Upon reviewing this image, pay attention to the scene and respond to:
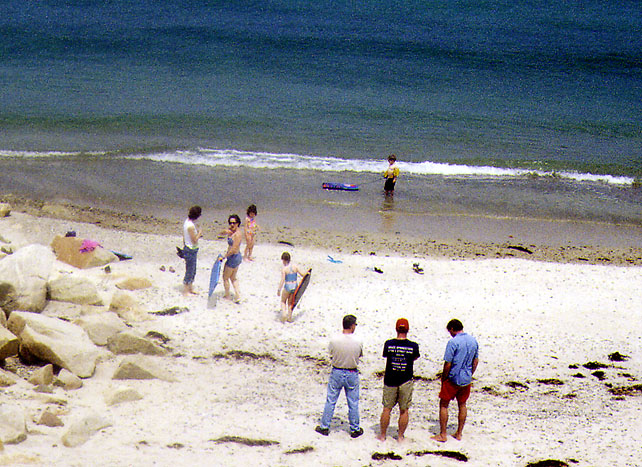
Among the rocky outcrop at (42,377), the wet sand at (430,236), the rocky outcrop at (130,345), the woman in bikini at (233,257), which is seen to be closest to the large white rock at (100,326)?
the rocky outcrop at (130,345)

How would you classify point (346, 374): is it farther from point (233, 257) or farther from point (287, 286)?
point (233, 257)

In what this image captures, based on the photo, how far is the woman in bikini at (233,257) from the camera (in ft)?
39.2

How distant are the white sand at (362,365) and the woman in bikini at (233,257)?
369 millimetres

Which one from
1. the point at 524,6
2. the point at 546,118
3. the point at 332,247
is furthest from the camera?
the point at 524,6

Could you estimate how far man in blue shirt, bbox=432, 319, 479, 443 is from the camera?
836cm

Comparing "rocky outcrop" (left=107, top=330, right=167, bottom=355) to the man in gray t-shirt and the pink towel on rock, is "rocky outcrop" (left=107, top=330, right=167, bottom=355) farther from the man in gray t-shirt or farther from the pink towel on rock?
the pink towel on rock

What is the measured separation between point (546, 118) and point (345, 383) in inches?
→ 1017

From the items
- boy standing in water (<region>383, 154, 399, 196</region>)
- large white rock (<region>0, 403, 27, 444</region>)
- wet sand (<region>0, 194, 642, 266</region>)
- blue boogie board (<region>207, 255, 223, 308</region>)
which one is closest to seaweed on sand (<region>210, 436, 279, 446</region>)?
large white rock (<region>0, 403, 27, 444</region>)

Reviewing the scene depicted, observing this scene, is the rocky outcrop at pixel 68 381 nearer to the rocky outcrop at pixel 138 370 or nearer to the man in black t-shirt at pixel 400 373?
the rocky outcrop at pixel 138 370

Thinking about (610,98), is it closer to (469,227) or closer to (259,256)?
(469,227)

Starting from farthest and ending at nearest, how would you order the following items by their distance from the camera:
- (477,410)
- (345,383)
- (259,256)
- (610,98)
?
(610,98)
(259,256)
(477,410)
(345,383)

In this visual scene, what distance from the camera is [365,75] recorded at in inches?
1459

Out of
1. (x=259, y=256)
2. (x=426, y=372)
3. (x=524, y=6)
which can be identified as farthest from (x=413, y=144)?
(x=524, y=6)

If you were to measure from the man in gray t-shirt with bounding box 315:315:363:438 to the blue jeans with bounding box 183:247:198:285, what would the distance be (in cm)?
434
